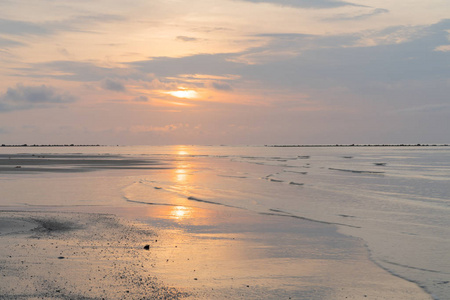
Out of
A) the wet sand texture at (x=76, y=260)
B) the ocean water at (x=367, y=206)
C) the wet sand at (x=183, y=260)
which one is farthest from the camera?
the ocean water at (x=367, y=206)

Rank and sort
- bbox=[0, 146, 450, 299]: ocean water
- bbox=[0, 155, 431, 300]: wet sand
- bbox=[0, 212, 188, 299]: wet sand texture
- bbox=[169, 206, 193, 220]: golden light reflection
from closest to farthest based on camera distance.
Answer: bbox=[0, 212, 188, 299]: wet sand texture, bbox=[0, 155, 431, 300]: wet sand, bbox=[0, 146, 450, 299]: ocean water, bbox=[169, 206, 193, 220]: golden light reflection

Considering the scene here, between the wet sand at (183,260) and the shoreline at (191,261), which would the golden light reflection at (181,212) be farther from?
the shoreline at (191,261)

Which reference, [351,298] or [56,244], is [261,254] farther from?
[56,244]

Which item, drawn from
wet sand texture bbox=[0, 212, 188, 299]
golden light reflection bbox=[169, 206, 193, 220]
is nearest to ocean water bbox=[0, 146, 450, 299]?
golden light reflection bbox=[169, 206, 193, 220]

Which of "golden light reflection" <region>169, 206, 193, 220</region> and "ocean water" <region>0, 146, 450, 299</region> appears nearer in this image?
"ocean water" <region>0, 146, 450, 299</region>

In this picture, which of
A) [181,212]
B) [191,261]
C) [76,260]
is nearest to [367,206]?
[181,212]

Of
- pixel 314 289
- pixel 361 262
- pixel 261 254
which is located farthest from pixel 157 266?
pixel 361 262

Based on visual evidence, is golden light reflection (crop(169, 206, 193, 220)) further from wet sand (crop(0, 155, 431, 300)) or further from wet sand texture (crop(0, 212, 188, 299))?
wet sand texture (crop(0, 212, 188, 299))

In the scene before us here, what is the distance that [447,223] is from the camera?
19.1 meters

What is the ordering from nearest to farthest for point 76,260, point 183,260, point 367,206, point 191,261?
point 76,260 < point 191,261 < point 183,260 < point 367,206

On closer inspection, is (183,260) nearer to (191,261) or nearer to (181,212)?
(191,261)

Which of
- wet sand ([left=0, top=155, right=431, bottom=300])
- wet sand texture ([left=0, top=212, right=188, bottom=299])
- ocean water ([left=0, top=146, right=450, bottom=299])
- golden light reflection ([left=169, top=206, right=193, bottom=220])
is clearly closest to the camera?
wet sand texture ([left=0, top=212, right=188, bottom=299])

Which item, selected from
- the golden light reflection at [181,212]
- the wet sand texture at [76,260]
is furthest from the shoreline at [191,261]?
the golden light reflection at [181,212]

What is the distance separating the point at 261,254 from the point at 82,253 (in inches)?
209
